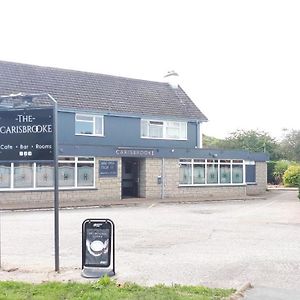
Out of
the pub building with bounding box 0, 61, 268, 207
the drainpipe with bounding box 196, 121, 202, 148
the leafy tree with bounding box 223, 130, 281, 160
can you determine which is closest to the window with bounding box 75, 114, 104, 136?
the pub building with bounding box 0, 61, 268, 207

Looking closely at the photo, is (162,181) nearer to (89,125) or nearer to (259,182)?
(89,125)

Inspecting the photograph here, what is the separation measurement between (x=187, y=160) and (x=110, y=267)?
66.8ft

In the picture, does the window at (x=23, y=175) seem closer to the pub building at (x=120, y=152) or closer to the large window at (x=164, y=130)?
the pub building at (x=120, y=152)

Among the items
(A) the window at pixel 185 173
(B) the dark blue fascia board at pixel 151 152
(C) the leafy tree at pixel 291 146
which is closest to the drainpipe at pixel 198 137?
(B) the dark blue fascia board at pixel 151 152

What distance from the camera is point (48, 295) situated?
6.13 m

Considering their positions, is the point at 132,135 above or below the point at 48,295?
above

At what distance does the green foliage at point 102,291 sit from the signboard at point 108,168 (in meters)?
18.4

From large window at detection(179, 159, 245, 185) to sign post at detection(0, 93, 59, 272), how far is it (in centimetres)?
1996

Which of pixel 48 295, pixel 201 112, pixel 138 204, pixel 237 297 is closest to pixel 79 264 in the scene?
pixel 48 295

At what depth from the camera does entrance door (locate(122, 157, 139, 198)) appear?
1098 inches

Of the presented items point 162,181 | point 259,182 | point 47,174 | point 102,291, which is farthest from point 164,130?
point 102,291

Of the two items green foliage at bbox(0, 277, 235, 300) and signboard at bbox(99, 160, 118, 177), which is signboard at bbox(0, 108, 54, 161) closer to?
green foliage at bbox(0, 277, 235, 300)

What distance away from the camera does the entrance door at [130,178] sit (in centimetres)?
2789

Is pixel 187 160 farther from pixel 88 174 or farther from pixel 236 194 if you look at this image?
pixel 88 174
